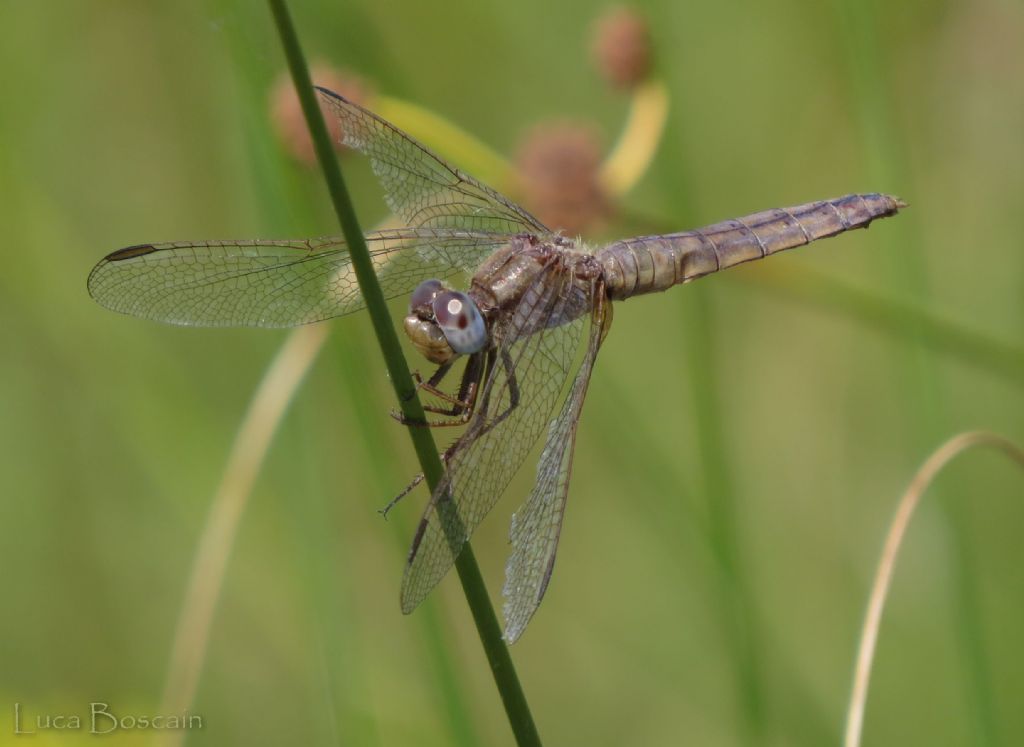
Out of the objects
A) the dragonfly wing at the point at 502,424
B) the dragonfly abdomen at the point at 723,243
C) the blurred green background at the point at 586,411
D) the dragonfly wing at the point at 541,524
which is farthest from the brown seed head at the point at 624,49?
the dragonfly wing at the point at 541,524

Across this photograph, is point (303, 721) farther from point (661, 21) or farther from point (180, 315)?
point (661, 21)

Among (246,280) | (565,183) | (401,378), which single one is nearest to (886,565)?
(401,378)

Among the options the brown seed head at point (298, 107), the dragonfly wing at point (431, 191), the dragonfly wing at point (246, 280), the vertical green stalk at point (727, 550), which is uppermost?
the brown seed head at point (298, 107)

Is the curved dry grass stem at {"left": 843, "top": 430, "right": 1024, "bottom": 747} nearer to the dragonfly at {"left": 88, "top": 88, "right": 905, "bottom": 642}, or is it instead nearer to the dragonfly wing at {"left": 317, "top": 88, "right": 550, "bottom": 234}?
the dragonfly at {"left": 88, "top": 88, "right": 905, "bottom": 642}

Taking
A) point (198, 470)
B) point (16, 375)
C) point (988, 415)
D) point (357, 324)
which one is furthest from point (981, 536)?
point (16, 375)

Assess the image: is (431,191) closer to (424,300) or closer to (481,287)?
(481,287)

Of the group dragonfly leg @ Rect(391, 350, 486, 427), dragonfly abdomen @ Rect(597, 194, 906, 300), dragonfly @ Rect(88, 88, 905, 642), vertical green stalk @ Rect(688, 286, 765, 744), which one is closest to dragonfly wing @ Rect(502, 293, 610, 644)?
dragonfly @ Rect(88, 88, 905, 642)

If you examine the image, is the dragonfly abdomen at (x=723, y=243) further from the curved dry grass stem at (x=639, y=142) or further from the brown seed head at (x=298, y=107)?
the brown seed head at (x=298, y=107)
